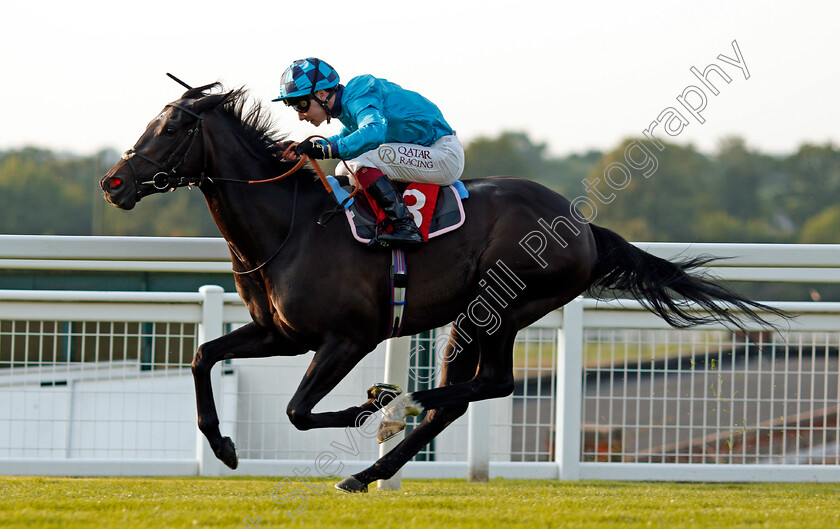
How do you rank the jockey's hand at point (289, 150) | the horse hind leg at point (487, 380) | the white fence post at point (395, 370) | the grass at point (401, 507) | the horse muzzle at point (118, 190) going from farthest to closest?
the white fence post at point (395, 370) → the horse hind leg at point (487, 380) → the jockey's hand at point (289, 150) → the horse muzzle at point (118, 190) → the grass at point (401, 507)

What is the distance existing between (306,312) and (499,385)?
992mm

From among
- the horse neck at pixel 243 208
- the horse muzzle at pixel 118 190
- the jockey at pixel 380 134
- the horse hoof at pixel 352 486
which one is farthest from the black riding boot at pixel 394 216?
the horse hoof at pixel 352 486

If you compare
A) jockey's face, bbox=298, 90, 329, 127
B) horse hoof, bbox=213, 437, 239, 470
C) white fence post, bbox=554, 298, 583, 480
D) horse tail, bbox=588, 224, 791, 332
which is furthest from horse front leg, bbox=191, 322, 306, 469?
white fence post, bbox=554, 298, 583, 480

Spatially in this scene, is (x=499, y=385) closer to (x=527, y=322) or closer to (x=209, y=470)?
(x=527, y=322)

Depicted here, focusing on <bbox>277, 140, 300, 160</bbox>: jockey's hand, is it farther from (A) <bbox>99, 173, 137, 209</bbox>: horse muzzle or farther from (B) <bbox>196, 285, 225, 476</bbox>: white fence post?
(B) <bbox>196, 285, 225, 476</bbox>: white fence post

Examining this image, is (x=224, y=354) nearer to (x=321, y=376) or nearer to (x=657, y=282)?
(x=321, y=376)

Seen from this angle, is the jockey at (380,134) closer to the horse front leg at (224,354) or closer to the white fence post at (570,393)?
the horse front leg at (224,354)

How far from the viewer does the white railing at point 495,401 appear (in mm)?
5496

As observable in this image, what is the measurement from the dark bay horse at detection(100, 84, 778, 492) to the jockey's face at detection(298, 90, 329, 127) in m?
0.21

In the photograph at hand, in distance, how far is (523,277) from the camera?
185 inches

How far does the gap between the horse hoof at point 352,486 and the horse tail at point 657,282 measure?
143 centimetres

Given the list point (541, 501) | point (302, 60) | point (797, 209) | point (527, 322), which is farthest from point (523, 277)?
point (797, 209)

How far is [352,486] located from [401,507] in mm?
669

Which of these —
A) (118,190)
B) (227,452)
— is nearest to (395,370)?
(227,452)
